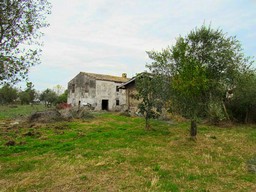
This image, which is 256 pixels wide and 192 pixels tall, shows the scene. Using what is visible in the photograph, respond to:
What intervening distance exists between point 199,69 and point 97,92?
24107 mm

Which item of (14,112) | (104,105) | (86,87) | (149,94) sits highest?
(86,87)

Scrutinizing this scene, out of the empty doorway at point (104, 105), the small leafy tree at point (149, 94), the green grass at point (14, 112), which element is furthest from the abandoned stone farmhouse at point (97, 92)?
the small leafy tree at point (149, 94)

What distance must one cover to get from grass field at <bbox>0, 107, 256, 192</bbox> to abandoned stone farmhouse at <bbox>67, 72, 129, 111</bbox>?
22.0 metres

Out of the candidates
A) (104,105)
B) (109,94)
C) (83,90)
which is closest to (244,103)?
(109,94)

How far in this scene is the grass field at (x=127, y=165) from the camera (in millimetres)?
4508

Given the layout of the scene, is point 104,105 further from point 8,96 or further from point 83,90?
point 8,96

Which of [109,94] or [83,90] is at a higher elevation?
[83,90]

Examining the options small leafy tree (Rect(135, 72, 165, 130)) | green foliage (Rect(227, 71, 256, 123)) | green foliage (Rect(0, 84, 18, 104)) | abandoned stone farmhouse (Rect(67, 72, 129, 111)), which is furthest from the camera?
green foliage (Rect(0, 84, 18, 104))

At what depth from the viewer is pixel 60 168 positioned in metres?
5.61

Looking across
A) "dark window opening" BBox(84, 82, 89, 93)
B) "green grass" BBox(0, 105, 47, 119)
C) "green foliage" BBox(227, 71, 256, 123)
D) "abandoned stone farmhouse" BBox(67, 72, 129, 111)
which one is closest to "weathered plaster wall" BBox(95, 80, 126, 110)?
"abandoned stone farmhouse" BBox(67, 72, 129, 111)

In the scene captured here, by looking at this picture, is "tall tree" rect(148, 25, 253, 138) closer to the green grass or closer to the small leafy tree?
the small leafy tree

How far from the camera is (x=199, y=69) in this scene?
8297 millimetres

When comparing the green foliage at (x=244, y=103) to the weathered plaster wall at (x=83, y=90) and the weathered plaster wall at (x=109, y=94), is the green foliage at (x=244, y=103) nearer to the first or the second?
the weathered plaster wall at (x=109, y=94)

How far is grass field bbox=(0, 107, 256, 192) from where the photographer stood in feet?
14.8
